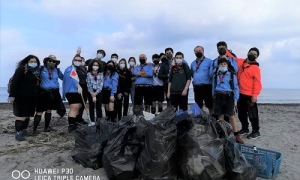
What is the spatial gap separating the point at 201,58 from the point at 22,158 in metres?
4.02

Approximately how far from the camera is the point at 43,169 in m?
4.36

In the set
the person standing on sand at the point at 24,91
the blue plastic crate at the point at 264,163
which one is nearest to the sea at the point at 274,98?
the person standing on sand at the point at 24,91

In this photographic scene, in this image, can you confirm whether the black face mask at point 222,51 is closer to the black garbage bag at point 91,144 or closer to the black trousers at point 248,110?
the black trousers at point 248,110

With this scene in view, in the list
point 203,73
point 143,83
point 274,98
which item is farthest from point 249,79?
point 274,98

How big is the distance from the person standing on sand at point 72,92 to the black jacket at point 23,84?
2.11 feet

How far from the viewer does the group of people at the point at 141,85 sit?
573 cm

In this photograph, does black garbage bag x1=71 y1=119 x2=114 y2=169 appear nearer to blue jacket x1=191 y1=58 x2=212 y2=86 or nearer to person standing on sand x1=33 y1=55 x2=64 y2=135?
person standing on sand x1=33 y1=55 x2=64 y2=135

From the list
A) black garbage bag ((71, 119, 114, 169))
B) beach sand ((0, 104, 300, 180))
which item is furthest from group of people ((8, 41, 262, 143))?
black garbage bag ((71, 119, 114, 169))

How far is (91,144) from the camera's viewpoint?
4402 millimetres

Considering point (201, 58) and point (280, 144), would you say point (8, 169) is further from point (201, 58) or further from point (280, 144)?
point (280, 144)

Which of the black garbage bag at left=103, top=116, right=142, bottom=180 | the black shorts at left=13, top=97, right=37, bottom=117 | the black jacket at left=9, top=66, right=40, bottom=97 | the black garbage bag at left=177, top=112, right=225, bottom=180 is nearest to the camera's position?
the black garbage bag at left=177, top=112, right=225, bottom=180

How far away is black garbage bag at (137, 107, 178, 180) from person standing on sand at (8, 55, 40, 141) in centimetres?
341

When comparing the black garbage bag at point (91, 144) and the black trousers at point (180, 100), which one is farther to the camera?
the black trousers at point (180, 100)

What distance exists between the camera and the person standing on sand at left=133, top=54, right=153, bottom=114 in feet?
24.9
